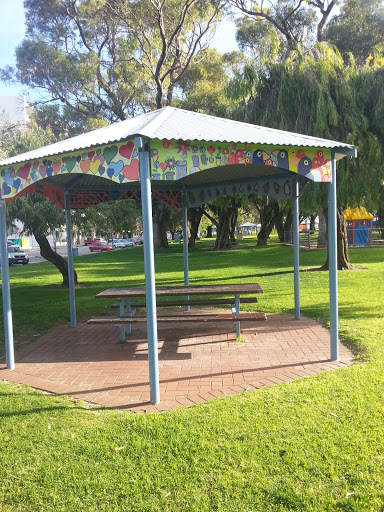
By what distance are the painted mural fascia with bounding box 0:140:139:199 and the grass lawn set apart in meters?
2.53

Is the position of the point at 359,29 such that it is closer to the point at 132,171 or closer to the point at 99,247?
the point at 132,171

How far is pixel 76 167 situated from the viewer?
521cm

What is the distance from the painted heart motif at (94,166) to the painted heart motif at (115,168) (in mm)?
186

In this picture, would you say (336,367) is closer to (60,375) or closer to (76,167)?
(60,375)

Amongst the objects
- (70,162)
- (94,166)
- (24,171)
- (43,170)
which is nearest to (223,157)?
(94,166)

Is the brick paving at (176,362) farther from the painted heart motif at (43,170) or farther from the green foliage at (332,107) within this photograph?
the green foliage at (332,107)

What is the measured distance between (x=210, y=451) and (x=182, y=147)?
3118 mm

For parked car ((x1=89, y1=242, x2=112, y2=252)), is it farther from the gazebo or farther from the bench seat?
the bench seat

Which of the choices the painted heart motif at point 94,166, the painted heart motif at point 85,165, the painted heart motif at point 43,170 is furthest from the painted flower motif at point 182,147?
the painted heart motif at point 43,170

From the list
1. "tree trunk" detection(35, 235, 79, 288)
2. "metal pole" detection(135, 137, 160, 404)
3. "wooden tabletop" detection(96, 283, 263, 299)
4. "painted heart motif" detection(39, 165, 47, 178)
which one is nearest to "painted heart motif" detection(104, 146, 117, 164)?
"metal pole" detection(135, 137, 160, 404)

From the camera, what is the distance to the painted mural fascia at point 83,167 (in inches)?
188

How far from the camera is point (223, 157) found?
5145 mm

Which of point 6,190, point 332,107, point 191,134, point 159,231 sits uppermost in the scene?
point 332,107

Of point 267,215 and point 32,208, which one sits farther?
point 267,215
